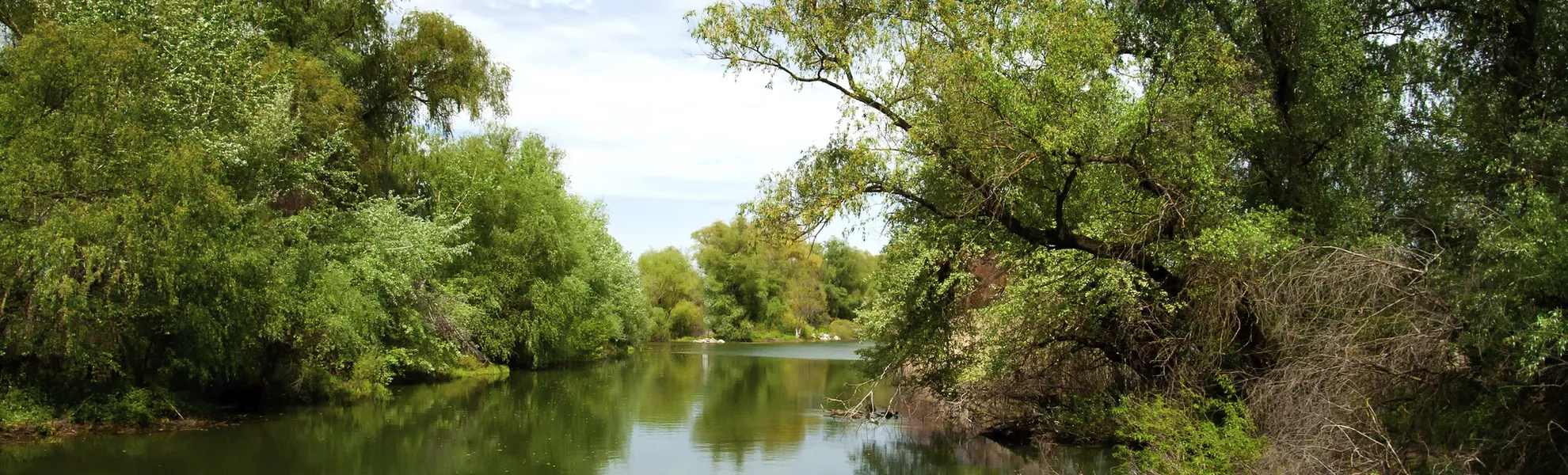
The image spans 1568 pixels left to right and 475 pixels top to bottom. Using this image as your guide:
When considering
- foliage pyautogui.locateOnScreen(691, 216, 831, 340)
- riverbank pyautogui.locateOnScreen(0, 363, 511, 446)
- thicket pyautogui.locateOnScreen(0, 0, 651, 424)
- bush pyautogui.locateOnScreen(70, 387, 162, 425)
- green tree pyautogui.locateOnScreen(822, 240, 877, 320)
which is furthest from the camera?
green tree pyautogui.locateOnScreen(822, 240, 877, 320)

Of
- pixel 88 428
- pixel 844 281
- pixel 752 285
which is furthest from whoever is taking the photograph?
pixel 844 281

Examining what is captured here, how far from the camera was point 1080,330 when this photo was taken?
15.8 meters

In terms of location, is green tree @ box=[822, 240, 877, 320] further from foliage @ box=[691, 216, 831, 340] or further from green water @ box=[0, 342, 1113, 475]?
green water @ box=[0, 342, 1113, 475]

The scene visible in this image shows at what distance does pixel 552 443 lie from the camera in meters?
17.9

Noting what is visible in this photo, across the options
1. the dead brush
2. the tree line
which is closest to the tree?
the tree line

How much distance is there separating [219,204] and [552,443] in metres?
6.67

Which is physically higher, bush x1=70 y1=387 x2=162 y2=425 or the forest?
the forest

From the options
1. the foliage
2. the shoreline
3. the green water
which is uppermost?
the foliage

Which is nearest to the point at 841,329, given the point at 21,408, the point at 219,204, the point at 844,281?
the point at 844,281

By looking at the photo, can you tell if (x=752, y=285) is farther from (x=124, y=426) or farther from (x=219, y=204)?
(x=219, y=204)

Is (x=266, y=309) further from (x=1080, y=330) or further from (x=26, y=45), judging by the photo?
(x=1080, y=330)

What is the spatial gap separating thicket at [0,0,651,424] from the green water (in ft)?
4.02

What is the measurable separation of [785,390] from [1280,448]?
19529mm

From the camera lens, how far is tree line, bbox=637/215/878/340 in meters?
64.1
